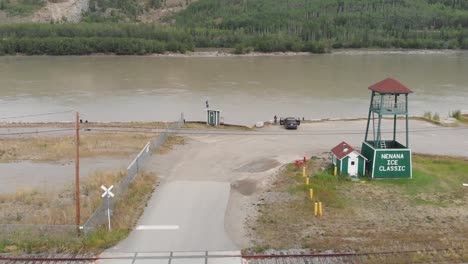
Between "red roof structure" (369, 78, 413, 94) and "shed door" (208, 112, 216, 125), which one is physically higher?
"red roof structure" (369, 78, 413, 94)

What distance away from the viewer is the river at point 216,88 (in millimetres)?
45000

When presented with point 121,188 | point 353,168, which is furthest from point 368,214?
point 121,188

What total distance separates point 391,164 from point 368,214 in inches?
180

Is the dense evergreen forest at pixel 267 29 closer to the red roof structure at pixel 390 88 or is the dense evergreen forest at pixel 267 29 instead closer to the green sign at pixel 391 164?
the red roof structure at pixel 390 88

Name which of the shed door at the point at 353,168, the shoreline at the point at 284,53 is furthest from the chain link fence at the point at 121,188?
the shoreline at the point at 284,53

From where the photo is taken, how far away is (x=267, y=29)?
144 m

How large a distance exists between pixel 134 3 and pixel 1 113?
531 ft

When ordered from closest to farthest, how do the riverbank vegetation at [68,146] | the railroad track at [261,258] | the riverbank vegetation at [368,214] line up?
the railroad track at [261,258] → the riverbank vegetation at [368,214] → the riverbank vegetation at [68,146]

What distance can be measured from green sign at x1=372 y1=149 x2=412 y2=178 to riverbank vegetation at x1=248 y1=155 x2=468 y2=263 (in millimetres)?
436

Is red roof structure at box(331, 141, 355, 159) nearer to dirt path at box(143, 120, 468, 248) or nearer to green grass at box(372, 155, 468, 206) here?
green grass at box(372, 155, 468, 206)

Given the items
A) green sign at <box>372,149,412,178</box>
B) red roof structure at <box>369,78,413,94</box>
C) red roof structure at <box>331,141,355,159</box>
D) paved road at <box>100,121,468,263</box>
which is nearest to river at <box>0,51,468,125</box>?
paved road at <box>100,121,468,263</box>

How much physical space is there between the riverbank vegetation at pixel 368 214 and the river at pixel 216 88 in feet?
64.3

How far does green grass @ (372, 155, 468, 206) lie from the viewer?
19953 millimetres

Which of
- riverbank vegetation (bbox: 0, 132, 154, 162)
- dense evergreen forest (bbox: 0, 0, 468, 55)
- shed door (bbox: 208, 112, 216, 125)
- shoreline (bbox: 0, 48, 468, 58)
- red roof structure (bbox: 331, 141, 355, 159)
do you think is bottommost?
riverbank vegetation (bbox: 0, 132, 154, 162)
